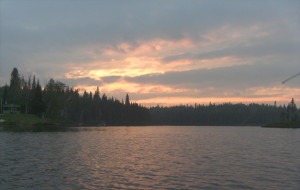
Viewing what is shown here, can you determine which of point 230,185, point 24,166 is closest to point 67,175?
point 24,166

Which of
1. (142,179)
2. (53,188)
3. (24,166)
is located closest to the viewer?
(53,188)

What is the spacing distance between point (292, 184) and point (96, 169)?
2136cm

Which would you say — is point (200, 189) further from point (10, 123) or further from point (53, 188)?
point (10, 123)

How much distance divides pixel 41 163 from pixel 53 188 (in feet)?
44.3

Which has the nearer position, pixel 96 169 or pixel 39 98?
pixel 96 169

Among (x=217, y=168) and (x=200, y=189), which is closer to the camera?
(x=200, y=189)

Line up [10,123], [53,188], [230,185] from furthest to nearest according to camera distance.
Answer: [10,123], [230,185], [53,188]

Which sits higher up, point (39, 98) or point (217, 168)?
point (39, 98)

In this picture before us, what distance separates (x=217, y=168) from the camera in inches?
1391

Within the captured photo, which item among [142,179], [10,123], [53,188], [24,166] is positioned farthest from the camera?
[10,123]

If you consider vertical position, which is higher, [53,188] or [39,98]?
[39,98]

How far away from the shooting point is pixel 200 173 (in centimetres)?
3216

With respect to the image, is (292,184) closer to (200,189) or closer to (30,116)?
(200,189)

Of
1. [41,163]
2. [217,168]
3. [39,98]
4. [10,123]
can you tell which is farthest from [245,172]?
[39,98]
